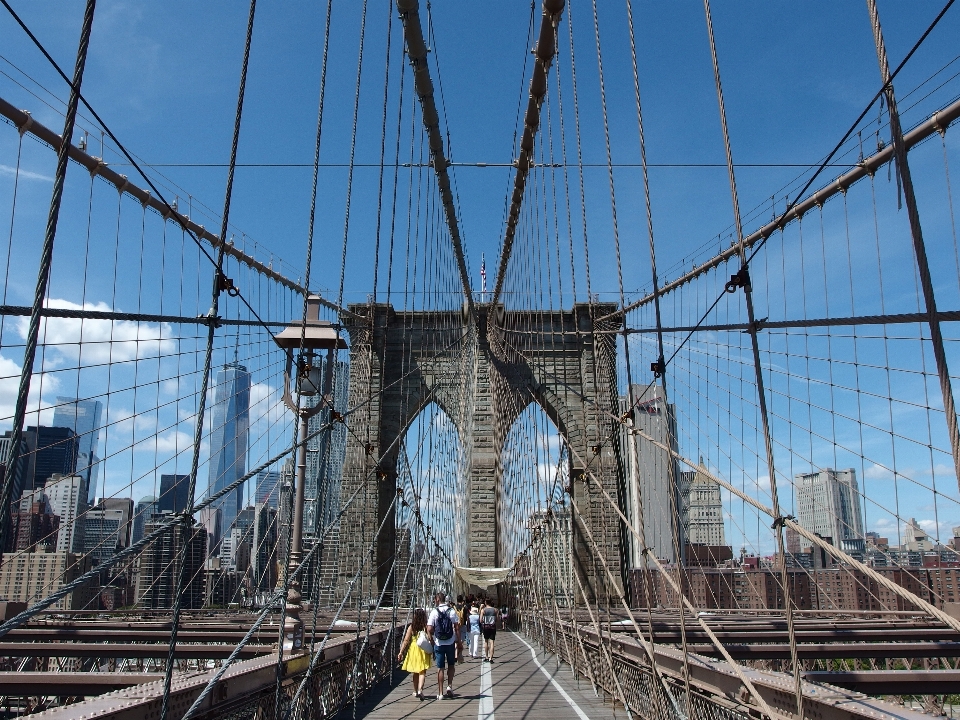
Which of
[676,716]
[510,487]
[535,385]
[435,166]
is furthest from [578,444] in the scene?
[676,716]

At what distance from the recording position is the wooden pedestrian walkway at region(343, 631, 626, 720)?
5.39 meters

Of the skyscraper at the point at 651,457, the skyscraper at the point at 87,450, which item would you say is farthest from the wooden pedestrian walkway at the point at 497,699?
the skyscraper at the point at 87,450

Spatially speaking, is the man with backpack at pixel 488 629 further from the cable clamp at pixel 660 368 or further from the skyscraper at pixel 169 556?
the cable clamp at pixel 660 368

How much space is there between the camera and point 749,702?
3336 mm

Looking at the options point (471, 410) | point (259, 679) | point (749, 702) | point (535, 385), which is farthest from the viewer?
point (535, 385)

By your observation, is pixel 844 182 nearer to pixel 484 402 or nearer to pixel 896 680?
Result: pixel 896 680

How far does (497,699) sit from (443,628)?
0.78 meters

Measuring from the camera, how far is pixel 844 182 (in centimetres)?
1097

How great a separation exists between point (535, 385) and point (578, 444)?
2153mm

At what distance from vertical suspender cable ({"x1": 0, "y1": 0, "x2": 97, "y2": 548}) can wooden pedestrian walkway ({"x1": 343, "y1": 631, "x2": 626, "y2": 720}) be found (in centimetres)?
394

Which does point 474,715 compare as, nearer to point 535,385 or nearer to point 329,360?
point 329,360

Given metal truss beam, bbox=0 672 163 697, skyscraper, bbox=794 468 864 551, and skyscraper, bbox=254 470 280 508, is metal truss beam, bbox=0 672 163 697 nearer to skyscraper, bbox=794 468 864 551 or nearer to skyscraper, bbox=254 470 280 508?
skyscraper, bbox=254 470 280 508

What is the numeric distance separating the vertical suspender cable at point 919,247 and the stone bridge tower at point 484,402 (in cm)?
1264

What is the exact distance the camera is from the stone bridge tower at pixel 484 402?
58.2 ft
